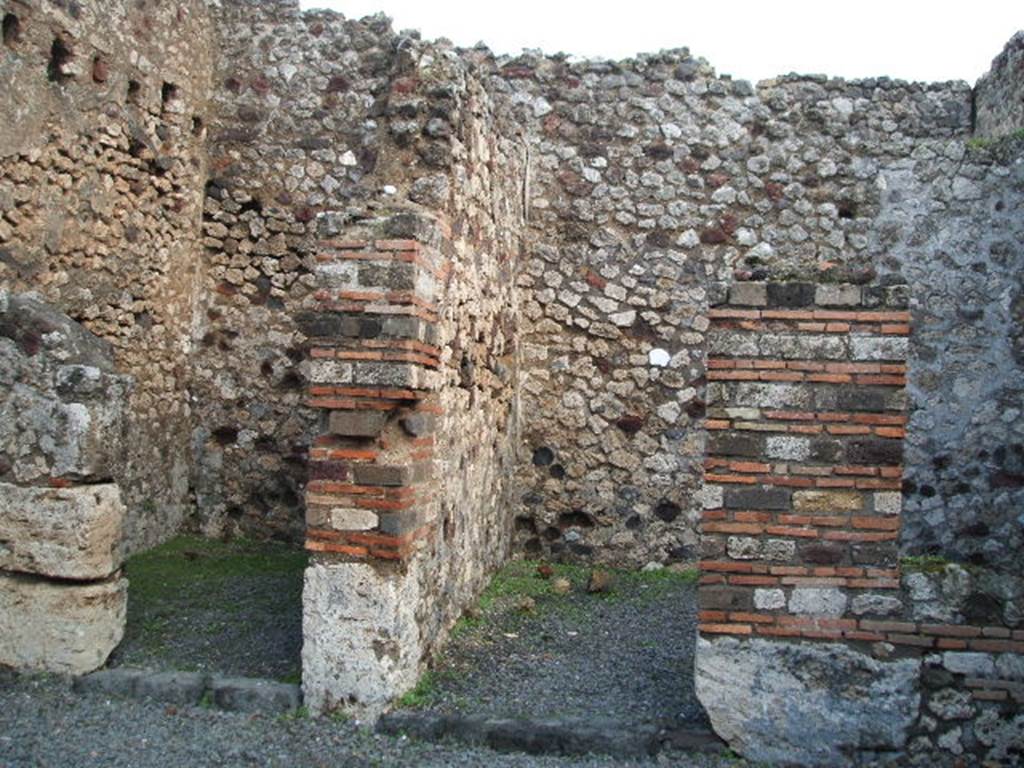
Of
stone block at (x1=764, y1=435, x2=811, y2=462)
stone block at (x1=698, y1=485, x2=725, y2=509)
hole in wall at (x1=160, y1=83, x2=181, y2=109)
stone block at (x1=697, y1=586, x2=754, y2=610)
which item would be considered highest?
hole in wall at (x1=160, y1=83, x2=181, y2=109)

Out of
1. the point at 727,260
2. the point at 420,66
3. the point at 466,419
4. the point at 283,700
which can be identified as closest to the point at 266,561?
the point at 466,419

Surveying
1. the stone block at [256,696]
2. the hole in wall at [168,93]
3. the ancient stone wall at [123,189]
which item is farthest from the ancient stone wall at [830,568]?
the hole in wall at [168,93]

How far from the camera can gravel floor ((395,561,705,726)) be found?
5.14m

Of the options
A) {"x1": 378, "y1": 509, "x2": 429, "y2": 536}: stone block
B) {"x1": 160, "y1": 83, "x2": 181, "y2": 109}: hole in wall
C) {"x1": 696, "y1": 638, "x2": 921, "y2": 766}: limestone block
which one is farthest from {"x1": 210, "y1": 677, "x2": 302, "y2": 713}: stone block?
{"x1": 160, "y1": 83, "x2": 181, "y2": 109}: hole in wall

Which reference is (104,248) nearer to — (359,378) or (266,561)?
(266,561)

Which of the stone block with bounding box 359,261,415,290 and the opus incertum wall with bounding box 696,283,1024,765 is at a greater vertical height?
the stone block with bounding box 359,261,415,290

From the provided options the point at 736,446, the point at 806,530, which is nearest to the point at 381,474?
the point at 736,446

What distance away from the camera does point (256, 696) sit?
5.11 m

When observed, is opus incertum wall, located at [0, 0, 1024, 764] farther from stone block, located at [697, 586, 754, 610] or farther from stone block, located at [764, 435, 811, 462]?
stone block, located at [697, 586, 754, 610]

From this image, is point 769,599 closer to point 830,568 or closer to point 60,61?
point 830,568

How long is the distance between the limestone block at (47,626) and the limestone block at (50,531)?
0.32ft

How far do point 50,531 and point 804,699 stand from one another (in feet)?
13.1

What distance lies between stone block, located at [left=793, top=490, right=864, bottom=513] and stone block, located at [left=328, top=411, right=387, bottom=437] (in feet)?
6.74

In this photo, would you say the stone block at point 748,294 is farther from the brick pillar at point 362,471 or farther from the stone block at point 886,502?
the brick pillar at point 362,471
